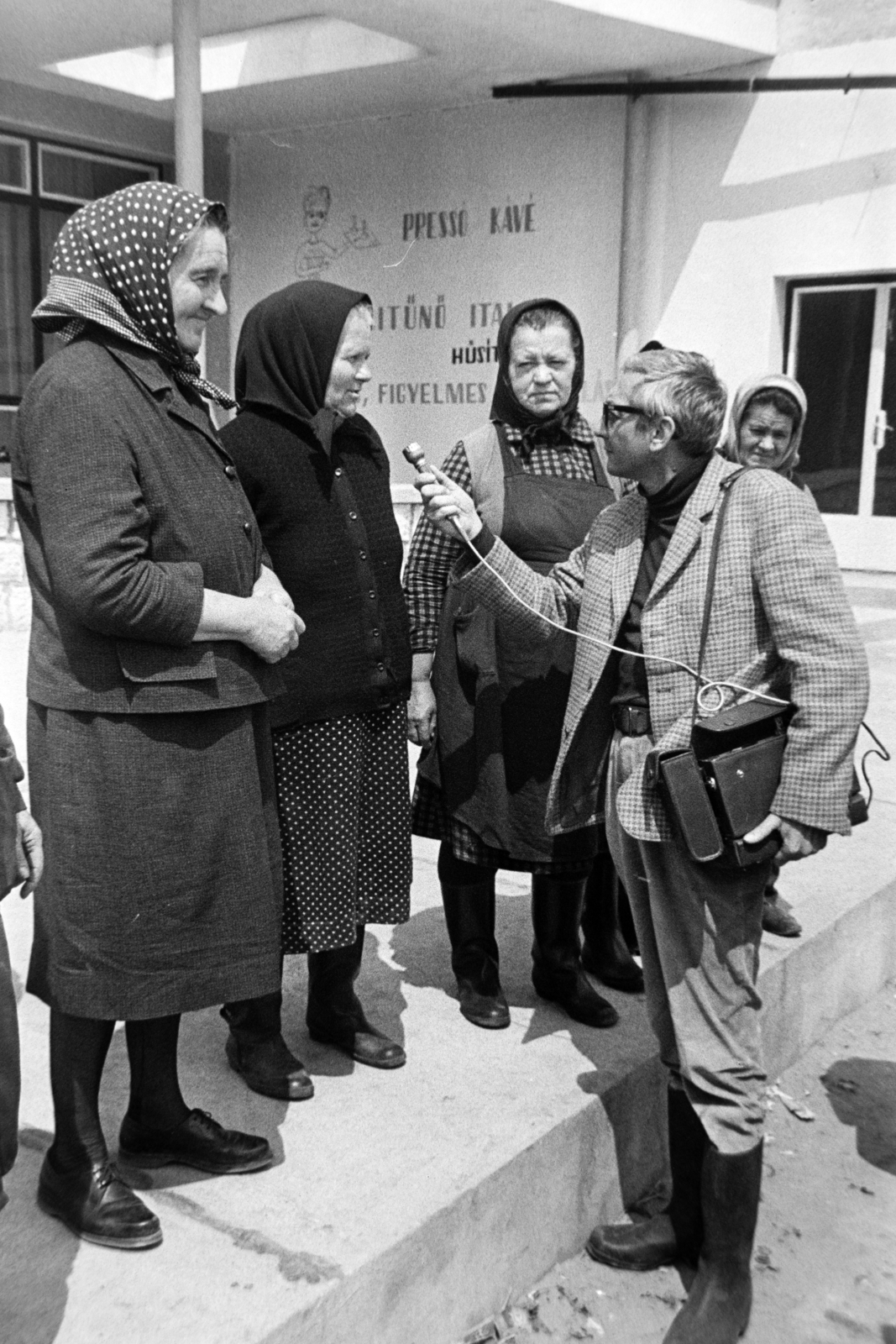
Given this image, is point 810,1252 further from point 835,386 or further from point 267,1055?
point 835,386

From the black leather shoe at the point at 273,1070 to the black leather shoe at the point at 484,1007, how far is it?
1.82 ft

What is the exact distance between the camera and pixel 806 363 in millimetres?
11180

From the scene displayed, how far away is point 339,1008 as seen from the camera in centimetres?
324

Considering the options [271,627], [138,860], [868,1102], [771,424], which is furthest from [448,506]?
[868,1102]

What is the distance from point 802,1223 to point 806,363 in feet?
29.8

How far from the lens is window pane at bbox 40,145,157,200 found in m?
12.4

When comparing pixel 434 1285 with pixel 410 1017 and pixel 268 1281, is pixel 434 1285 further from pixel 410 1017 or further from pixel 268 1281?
pixel 410 1017

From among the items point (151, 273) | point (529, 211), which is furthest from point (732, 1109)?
point (529, 211)

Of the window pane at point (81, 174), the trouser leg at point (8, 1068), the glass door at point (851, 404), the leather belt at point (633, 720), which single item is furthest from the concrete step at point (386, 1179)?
the window pane at point (81, 174)

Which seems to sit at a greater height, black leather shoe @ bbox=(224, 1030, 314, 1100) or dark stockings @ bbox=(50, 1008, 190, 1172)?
dark stockings @ bbox=(50, 1008, 190, 1172)

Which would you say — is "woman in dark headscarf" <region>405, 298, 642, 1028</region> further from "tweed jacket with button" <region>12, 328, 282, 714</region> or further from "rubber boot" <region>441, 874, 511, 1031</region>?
"tweed jacket with button" <region>12, 328, 282, 714</region>

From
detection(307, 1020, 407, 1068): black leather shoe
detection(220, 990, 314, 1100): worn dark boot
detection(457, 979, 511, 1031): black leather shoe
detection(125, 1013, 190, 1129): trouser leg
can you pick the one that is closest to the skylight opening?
detection(457, 979, 511, 1031): black leather shoe

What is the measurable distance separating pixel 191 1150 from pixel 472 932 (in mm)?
1110

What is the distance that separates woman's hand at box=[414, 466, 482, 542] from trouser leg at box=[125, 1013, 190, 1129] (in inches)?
45.7
